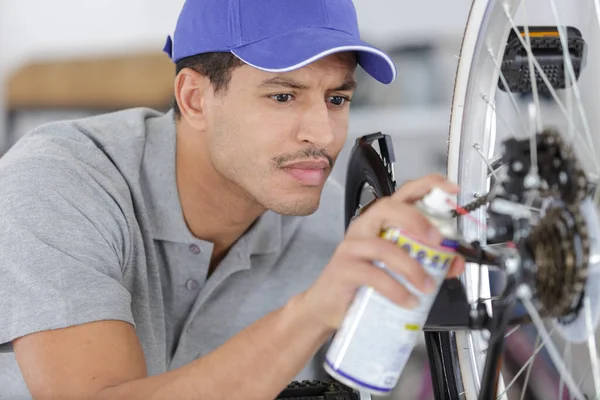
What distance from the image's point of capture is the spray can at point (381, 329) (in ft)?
2.03

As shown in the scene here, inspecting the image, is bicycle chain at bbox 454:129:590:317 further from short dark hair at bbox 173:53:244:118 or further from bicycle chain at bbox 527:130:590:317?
short dark hair at bbox 173:53:244:118

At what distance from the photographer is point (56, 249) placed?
91cm

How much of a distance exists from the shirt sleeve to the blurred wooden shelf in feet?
5.02

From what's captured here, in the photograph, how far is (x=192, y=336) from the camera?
1213mm

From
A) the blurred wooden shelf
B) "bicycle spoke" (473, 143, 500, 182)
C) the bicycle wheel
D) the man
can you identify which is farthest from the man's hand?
the blurred wooden shelf

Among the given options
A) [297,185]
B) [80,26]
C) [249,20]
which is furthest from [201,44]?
[80,26]

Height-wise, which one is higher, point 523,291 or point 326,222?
point 523,291

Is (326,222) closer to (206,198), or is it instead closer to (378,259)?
(206,198)

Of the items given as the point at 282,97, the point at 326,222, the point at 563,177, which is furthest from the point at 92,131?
the point at 563,177

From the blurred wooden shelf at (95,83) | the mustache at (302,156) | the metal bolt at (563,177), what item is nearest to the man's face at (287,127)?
the mustache at (302,156)

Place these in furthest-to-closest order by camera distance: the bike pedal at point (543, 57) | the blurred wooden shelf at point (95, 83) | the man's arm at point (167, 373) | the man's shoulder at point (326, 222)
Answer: the blurred wooden shelf at point (95, 83) → the man's shoulder at point (326, 222) → the bike pedal at point (543, 57) → the man's arm at point (167, 373)

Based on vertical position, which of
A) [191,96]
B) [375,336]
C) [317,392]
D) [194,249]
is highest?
[191,96]

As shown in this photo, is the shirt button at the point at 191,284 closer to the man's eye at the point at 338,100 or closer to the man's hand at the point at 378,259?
the man's eye at the point at 338,100

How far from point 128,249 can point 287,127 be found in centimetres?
25
